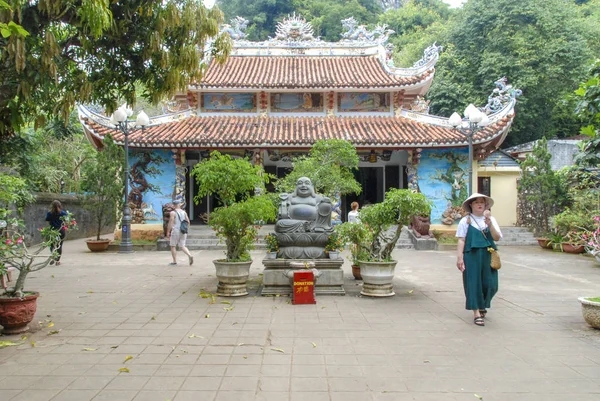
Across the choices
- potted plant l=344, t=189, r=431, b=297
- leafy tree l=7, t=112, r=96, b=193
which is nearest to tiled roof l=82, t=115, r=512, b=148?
leafy tree l=7, t=112, r=96, b=193

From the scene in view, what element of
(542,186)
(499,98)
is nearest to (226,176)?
(542,186)

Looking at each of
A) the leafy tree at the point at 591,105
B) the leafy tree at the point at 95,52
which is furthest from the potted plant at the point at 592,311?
the leafy tree at the point at 95,52

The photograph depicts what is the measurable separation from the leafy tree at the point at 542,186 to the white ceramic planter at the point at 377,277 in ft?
32.8

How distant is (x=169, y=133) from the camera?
15.6 meters

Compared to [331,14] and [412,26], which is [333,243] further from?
[331,14]

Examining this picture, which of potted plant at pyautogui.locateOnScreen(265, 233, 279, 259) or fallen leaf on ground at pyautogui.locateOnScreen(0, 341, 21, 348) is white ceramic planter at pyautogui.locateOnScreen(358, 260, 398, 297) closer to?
potted plant at pyautogui.locateOnScreen(265, 233, 279, 259)

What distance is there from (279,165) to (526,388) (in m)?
14.7

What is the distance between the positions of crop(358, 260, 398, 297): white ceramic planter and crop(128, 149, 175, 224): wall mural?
10748 millimetres

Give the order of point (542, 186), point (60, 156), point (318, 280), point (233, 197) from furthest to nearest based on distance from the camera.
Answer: point (60, 156) → point (542, 186) → point (318, 280) → point (233, 197)

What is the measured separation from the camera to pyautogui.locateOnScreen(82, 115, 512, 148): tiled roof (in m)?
14.9

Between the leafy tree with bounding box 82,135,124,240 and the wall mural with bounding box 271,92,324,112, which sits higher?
the wall mural with bounding box 271,92,324,112

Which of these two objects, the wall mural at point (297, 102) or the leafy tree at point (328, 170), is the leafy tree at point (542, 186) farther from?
the wall mural at point (297, 102)

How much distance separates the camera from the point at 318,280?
6.99 metres

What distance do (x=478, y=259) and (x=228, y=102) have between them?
13.7 meters
